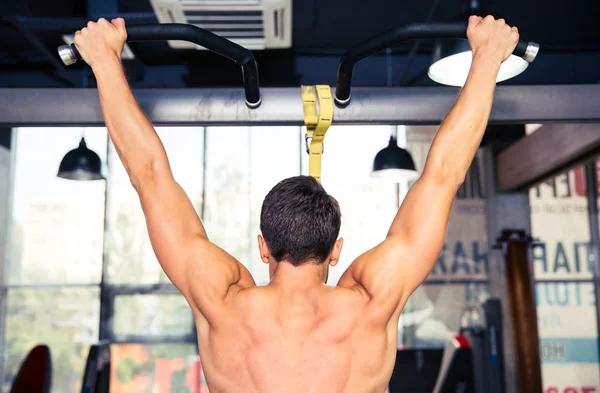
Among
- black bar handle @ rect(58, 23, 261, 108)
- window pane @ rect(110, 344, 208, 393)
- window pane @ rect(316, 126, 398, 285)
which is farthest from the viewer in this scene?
window pane @ rect(316, 126, 398, 285)

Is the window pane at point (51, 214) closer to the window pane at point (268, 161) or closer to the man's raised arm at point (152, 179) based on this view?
the window pane at point (268, 161)

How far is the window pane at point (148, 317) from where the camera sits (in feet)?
20.0

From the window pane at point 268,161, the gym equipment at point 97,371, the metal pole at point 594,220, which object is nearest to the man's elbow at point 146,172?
the gym equipment at point 97,371

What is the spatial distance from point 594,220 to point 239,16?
17.4 ft

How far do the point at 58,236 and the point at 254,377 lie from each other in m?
5.77

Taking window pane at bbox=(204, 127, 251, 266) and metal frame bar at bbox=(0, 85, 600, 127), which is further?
window pane at bbox=(204, 127, 251, 266)

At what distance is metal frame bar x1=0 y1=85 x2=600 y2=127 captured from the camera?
3.99 feet

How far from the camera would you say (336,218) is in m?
1.28

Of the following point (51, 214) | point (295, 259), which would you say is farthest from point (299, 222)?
point (51, 214)

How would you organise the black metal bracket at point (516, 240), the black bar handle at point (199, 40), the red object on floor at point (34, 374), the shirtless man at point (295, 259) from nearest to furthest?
the black bar handle at point (199, 40) < the shirtless man at point (295, 259) < the red object on floor at point (34, 374) < the black metal bracket at point (516, 240)

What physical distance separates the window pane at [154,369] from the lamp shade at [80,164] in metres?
2.56

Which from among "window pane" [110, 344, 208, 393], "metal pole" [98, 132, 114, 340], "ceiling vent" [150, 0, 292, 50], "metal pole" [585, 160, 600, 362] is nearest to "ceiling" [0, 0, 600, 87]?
"metal pole" [98, 132, 114, 340]

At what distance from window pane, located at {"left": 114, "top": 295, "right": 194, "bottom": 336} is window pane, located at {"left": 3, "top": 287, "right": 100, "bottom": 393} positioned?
263 millimetres

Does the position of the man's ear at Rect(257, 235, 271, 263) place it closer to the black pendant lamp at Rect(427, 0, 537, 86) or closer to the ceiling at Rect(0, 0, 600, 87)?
the black pendant lamp at Rect(427, 0, 537, 86)
